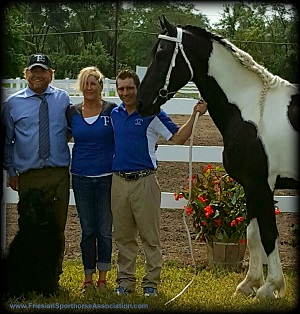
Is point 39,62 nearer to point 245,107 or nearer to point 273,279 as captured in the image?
point 245,107

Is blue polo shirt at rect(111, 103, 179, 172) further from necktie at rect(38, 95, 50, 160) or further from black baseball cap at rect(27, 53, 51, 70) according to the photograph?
black baseball cap at rect(27, 53, 51, 70)

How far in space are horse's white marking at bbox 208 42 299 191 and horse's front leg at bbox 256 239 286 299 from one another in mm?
503

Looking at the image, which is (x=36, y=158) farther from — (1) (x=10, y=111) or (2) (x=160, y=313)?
(2) (x=160, y=313)

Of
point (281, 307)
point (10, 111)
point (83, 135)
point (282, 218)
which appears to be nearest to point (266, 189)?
point (281, 307)

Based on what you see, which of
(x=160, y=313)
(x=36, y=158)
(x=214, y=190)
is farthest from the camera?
(x=214, y=190)

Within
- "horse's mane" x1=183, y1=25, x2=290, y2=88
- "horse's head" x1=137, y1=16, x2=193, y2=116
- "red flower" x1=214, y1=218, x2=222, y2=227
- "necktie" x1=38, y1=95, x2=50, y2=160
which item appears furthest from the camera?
"red flower" x1=214, y1=218, x2=222, y2=227

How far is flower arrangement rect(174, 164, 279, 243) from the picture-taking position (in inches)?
184

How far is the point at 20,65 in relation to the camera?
12.0 m

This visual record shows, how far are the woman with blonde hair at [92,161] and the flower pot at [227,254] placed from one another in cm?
122

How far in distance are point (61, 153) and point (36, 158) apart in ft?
0.64

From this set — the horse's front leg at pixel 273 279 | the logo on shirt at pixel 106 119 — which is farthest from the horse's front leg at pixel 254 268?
the logo on shirt at pixel 106 119

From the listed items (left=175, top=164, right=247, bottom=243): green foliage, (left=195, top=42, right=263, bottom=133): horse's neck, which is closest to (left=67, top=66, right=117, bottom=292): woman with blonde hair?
(left=195, top=42, right=263, bottom=133): horse's neck

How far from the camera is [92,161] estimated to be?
3.86 meters

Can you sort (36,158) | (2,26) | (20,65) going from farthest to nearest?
(20,65) < (2,26) < (36,158)
